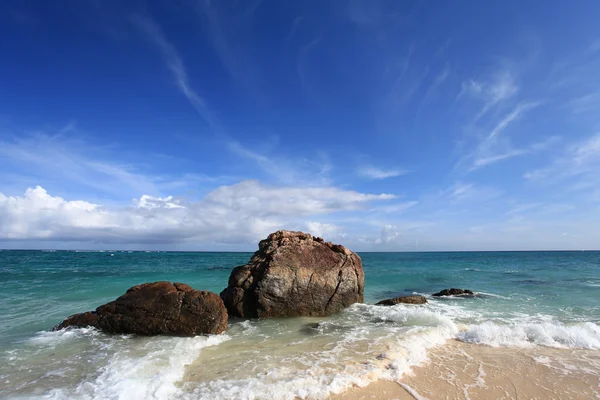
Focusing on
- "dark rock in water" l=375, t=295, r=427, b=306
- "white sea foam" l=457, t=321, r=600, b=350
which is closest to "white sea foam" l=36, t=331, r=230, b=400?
"white sea foam" l=457, t=321, r=600, b=350

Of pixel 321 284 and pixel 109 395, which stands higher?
pixel 321 284

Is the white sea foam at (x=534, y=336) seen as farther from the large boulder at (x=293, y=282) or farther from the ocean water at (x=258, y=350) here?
the large boulder at (x=293, y=282)

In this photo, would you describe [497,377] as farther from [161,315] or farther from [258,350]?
[161,315]

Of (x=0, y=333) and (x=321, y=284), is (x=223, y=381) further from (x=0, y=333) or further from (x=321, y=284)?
(x=0, y=333)

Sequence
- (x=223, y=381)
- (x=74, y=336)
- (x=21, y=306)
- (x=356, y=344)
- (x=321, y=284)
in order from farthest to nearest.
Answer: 1. (x=21, y=306)
2. (x=321, y=284)
3. (x=74, y=336)
4. (x=356, y=344)
5. (x=223, y=381)

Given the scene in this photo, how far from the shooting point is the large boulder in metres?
12.8

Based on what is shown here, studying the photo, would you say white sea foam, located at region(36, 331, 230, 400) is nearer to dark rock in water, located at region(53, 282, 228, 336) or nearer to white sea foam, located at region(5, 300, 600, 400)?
white sea foam, located at region(5, 300, 600, 400)

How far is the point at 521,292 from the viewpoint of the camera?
67.5 feet

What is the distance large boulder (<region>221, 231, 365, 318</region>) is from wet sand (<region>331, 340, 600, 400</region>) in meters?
5.65

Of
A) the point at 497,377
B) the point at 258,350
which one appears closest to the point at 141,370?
the point at 258,350

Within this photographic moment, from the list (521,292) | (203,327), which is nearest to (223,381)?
(203,327)

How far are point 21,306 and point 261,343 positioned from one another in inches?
522

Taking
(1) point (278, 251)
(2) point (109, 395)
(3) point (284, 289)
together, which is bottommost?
(2) point (109, 395)

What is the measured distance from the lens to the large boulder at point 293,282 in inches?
504
